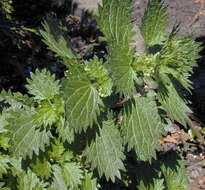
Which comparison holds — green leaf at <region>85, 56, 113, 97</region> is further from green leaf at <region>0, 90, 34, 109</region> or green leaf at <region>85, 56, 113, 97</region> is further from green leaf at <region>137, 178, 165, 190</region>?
green leaf at <region>137, 178, 165, 190</region>

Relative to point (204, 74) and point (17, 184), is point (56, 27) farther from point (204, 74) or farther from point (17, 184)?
point (204, 74)

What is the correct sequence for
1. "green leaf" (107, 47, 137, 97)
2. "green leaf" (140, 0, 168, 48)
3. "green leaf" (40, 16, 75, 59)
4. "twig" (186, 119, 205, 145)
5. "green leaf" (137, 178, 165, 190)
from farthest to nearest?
"twig" (186, 119, 205, 145), "green leaf" (137, 178, 165, 190), "green leaf" (40, 16, 75, 59), "green leaf" (140, 0, 168, 48), "green leaf" (107, 47, 137, 97)

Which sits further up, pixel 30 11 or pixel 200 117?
pixel 30 11

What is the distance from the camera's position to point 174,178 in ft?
7.43

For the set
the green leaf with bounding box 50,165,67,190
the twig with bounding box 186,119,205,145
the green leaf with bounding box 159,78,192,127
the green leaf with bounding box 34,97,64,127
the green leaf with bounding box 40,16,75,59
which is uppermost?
the green leaf with bounding box 40,16,75,59

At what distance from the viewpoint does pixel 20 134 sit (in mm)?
1375

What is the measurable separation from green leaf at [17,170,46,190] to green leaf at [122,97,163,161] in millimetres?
640

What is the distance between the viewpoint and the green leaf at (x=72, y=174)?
61.5 inches

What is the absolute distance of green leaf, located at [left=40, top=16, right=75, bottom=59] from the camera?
4.83 ft

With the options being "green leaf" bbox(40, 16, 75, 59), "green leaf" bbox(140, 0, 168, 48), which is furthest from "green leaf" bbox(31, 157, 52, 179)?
"green leaf" bbox(140, 0, 168, 48)

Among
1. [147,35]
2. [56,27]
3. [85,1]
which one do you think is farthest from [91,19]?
[147,35]

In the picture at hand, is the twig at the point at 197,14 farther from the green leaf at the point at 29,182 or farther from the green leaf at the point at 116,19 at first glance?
the green leaf at the point at 29,182

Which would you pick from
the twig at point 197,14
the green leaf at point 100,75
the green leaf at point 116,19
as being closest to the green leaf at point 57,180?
the green leaf at point 100,75

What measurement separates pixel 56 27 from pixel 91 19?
2848mm
